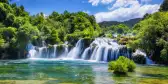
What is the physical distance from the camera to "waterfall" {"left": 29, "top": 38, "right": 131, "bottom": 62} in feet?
229

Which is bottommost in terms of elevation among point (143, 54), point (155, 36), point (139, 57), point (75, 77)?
point (75, 77)

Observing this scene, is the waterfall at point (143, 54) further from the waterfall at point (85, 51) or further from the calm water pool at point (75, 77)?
the calm water pool at point (75, 77)

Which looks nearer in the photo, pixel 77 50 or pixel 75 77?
pixel 75 77

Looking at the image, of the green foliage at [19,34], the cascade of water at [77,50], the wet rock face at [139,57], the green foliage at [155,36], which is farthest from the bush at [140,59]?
the green foliage at [19,34]

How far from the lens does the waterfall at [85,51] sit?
229 feet

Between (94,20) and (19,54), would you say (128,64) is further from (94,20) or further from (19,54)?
(94,20)

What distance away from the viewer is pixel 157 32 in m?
59.5

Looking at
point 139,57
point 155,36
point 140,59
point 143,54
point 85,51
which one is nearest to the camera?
point 155,36

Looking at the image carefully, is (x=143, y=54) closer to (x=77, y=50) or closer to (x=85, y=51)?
(x=85, y=51)

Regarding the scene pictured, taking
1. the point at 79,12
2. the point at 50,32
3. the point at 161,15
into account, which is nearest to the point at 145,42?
the point at 161,15

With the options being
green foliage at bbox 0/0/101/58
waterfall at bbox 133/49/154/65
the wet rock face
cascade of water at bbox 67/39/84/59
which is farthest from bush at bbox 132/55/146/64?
green foliage at bbox 0/0/101/58

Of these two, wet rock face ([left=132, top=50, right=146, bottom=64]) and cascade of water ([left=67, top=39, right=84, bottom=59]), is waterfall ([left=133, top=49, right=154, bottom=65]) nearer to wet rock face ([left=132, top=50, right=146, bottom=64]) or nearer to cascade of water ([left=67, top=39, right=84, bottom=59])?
wet rock face ([left=132, top=50, right=146, bottom=64])

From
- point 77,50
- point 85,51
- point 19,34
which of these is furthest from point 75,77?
point 77,50

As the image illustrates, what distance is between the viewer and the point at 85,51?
254 feet
